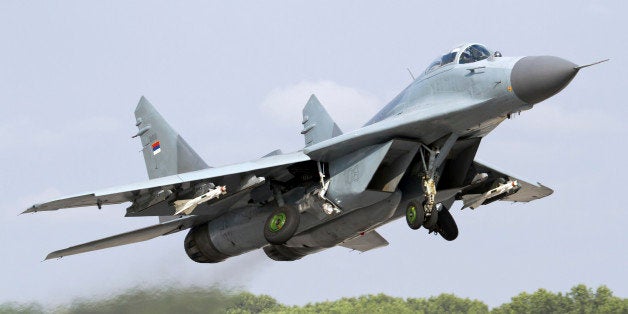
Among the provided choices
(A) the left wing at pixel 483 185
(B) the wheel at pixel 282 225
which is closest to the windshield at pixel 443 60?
(A) the left wing at pixel 483 185

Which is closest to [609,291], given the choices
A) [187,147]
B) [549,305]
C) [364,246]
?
[549,305]

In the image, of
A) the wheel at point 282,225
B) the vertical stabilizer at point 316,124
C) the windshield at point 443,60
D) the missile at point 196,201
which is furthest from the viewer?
the vertical stabilizer at point 316,124

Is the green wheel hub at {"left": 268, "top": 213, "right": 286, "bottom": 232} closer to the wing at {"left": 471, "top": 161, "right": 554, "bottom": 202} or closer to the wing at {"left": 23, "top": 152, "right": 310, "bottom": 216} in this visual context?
the wing at {"left": 23, "top": 152, "right": 310, "bottom": 216}

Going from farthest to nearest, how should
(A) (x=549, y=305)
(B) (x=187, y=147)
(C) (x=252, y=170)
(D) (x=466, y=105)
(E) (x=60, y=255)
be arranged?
(A) (x=549, y=305)
(B) (x=187, y=147)
(E) (x=60, y=255)
(C) (x=252, y=170)
(D) (x=466, y=105)

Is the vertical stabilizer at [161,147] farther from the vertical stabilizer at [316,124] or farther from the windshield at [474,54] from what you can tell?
the windshield at [474,54]

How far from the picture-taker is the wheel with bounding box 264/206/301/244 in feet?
59.1

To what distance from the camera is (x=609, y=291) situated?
Answer: 39562 millimetres

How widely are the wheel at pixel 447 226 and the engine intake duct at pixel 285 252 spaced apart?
254 centimetres

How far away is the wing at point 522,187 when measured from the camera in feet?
65.5

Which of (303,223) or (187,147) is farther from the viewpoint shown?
(187,147)

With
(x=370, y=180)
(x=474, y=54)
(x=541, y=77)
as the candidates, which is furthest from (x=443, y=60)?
(x=370, y=180)

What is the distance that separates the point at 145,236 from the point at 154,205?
2.42 metres

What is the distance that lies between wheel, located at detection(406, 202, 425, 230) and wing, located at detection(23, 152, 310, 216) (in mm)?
2205

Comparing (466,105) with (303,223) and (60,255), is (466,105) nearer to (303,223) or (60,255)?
(303,223)
